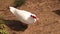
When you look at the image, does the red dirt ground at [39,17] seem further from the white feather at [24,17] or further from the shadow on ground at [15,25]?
the white feather at [24,17]

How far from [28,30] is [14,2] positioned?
1135mm

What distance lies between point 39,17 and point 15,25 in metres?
0.61

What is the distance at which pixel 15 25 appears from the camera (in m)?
4.74

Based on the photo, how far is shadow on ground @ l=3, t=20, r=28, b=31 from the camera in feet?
15.2

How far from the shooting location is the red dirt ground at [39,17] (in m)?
4.53

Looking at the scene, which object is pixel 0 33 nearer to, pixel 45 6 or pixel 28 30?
pixel 28 30

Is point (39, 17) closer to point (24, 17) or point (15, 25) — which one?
point (24, 17)

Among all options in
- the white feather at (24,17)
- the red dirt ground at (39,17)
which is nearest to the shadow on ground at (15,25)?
the red dirt ground at (39,17)

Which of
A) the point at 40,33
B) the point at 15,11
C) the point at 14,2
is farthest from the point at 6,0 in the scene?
the point at 40,33

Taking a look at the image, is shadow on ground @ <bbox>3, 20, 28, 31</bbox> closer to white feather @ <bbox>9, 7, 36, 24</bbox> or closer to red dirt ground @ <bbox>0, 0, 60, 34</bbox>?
red dirt ground @ <bbox>0, 0, 60, 34</bbox>

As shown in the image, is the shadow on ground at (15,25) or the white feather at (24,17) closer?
the white feather at (24,17)

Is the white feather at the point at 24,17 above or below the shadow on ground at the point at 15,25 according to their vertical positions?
above

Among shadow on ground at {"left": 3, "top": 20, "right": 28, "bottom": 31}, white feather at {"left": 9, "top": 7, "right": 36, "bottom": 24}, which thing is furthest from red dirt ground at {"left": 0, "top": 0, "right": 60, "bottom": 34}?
white feather at {"left": 9, "top": 7, "right": 36, "bottom": 24}

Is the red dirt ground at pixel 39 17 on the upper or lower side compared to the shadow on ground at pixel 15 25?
upper
